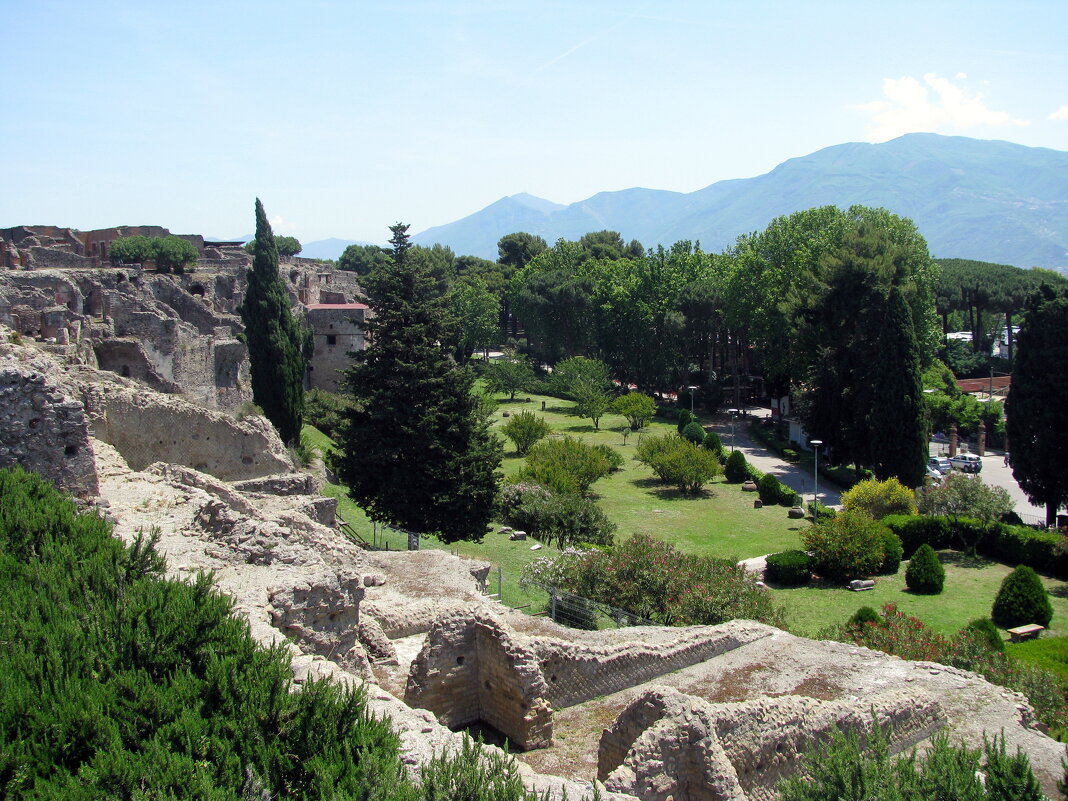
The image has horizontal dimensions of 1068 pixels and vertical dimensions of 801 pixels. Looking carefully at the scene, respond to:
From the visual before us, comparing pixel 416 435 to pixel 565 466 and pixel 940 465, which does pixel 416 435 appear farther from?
pixel 940 465

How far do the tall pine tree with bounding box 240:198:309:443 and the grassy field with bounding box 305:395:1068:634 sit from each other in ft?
9.23

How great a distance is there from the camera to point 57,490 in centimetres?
1150

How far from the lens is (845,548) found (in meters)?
25.7

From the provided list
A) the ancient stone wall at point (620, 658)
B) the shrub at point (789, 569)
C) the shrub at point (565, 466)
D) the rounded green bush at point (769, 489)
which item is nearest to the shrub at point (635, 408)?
the shrub at point (565, 466)

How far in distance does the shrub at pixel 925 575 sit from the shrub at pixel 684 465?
1342 centimetres

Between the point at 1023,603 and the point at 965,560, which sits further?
the point at 965,560

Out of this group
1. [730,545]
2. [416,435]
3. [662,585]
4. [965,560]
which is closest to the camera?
[662,585]

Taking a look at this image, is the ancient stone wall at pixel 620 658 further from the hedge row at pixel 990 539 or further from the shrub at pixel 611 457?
the shrub at pixel 611 457

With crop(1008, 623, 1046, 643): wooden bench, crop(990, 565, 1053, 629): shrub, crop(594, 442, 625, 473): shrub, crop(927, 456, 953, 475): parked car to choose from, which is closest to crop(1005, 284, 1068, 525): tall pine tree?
crop(990, 565, 1053, 629): shrub

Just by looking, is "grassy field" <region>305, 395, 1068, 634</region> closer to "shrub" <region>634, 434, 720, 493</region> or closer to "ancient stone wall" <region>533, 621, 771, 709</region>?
"shrub" <region>634, 434, 720, 493</region>

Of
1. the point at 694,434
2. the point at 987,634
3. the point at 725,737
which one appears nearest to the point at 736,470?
the point at 694,434

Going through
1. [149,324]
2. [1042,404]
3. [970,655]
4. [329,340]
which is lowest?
[970,655]

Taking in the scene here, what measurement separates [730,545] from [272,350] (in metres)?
18.3

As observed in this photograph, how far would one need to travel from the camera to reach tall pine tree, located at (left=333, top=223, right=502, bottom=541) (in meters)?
23.3
